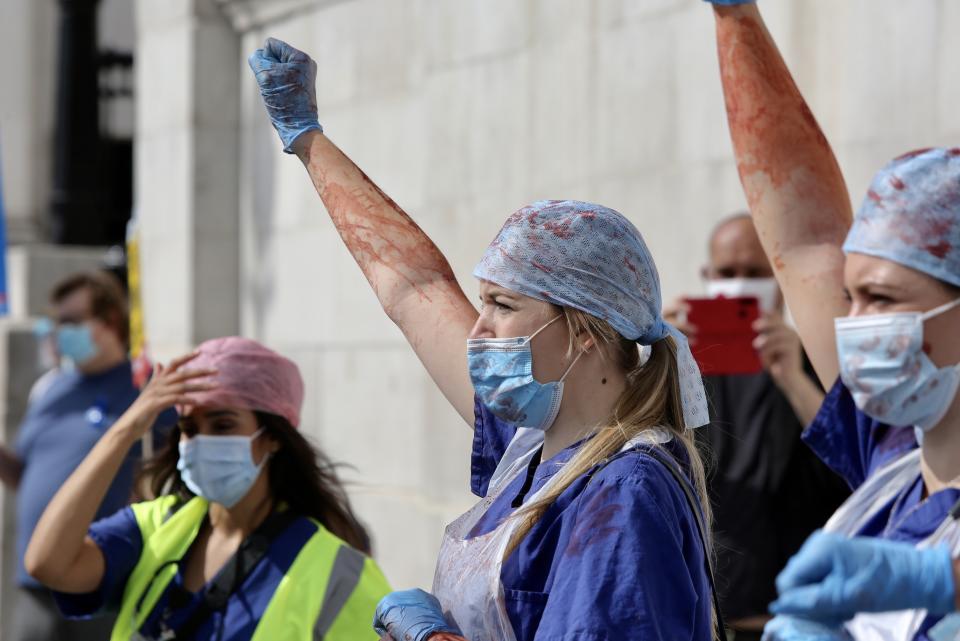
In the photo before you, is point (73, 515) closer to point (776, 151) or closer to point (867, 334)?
point (776, 151)

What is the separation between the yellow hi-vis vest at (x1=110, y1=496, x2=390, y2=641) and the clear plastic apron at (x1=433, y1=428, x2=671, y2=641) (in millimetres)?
1061

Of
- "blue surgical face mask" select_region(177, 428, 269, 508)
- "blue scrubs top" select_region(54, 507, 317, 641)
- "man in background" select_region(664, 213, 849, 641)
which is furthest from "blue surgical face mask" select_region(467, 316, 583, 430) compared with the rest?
"man in background" select_region(664, 213, 849, 641)

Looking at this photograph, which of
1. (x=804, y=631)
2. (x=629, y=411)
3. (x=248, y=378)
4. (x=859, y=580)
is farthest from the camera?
(x=248, y=378)

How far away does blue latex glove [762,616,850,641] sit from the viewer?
179 centimetres

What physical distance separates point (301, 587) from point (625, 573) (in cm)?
157

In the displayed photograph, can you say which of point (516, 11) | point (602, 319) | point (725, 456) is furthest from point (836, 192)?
point (516, 11)

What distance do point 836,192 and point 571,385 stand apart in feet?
2.83

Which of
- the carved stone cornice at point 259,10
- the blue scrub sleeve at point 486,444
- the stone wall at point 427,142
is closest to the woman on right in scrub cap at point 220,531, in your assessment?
the blue scrub sleeve at point 486,444

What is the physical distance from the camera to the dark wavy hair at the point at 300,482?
3.85 meters

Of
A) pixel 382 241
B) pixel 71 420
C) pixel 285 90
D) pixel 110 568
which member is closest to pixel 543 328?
pixel 382 241

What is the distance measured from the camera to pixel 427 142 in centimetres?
721

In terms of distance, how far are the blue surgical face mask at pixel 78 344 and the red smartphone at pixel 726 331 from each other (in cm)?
326

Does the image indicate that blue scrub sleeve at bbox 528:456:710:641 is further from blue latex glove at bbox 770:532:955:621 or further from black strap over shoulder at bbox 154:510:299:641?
black strap over shoulder at bbox 154:510:299:641

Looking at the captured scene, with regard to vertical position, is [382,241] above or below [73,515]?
above
